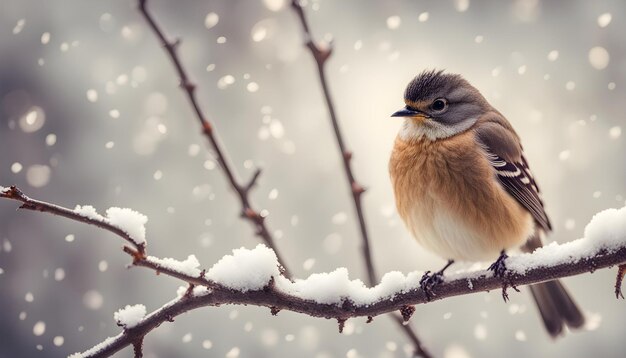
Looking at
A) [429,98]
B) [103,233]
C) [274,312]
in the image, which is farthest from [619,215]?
[103,233]

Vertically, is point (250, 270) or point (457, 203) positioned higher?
point (457, 203)

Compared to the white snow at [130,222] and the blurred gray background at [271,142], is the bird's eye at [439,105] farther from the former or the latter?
the white snow at [130,222]

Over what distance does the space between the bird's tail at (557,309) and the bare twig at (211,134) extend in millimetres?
1069

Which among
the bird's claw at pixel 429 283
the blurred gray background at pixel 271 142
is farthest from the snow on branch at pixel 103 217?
the blurred gray background at pixel 271 142

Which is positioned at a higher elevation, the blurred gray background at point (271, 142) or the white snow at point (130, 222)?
the blurred gray background at point (271, 142)

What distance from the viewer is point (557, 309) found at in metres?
2.20

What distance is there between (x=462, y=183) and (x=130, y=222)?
106cm

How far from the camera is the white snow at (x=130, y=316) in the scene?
1244mm

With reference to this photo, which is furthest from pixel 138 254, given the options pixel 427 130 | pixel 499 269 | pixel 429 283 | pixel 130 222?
pixel 427 130

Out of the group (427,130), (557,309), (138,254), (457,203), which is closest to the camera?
(138,254)

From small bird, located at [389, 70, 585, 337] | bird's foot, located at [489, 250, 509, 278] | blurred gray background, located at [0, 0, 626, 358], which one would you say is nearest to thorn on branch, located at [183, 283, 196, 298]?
bird's foot, located at [489, 250, 509, 278]

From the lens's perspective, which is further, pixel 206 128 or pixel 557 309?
pixel 557 309

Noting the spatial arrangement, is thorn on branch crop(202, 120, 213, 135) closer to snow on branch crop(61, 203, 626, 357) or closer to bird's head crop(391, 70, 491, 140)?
snow on branch crop(61, 203, 626, 357)

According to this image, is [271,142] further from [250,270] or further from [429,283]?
[250,270]
